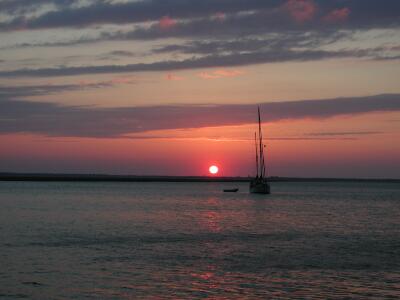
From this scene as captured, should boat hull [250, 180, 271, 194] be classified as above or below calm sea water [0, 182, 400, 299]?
above

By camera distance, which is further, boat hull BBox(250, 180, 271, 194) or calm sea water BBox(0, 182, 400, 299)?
boat hull BBox(250, 180, 271, 194)

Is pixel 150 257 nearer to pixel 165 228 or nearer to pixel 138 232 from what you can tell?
pixel 138 232

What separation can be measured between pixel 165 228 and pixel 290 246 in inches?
671

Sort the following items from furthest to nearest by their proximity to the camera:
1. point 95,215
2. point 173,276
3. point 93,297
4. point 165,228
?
point 95,215
point 165,228
point 173,276
point 93,297

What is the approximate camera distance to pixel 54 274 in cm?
3102

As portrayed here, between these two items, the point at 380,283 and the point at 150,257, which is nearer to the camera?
the point at 380,283

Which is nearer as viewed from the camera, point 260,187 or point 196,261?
point 196,261

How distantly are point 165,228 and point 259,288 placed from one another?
30.1m

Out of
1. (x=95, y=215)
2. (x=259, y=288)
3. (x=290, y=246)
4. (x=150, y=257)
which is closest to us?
(x=259, y=288)

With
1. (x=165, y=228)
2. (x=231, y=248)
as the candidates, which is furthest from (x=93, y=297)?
(x=165, y=228)

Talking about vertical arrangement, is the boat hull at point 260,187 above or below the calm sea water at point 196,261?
above

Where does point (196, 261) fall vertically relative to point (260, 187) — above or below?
below

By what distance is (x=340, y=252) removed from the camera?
4041cm

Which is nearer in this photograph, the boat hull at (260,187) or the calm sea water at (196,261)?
the calm sea water at (196,261)
